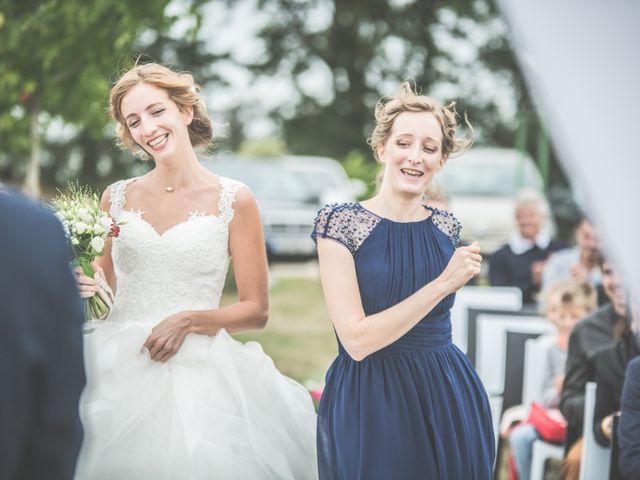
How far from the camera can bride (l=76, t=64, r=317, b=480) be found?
257cm

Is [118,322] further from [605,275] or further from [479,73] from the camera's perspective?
[479,73]

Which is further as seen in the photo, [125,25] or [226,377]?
[125,25]

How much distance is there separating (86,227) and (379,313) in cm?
99

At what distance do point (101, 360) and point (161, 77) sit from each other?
97 centimetres

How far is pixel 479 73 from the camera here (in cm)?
2456

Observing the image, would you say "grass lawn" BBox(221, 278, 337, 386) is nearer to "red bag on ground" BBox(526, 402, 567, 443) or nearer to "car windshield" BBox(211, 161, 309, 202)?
"car windshield" BBox(211, 161, 309, 202)

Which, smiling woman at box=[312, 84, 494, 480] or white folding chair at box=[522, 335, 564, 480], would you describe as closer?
smiling woman at box=[312, 84, 494, 480]

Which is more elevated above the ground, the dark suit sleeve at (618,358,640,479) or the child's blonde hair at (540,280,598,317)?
the child's blonde hair at (540,280,598,317)

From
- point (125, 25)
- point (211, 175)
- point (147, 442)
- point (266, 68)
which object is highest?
point (266, 68)

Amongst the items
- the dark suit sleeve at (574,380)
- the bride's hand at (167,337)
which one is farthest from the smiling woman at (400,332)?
the dark suit sleeve at (574,380)

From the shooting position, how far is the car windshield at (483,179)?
533 inches

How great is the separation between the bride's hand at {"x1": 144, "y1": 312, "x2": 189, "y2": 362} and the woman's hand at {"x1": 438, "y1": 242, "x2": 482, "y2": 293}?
3.00 ft

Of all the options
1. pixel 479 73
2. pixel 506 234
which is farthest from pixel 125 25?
pixel 479 73

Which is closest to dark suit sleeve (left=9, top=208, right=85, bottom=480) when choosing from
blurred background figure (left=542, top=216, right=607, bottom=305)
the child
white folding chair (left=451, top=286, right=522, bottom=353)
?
the child
